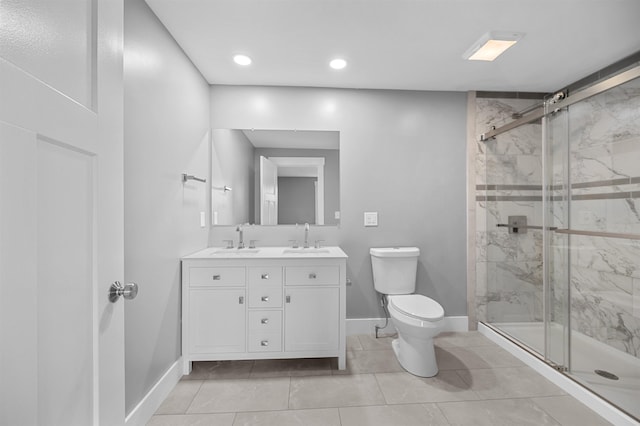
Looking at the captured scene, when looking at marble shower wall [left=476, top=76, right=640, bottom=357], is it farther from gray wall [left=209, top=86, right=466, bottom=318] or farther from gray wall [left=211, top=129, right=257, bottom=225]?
gray wall [left=211, top=129, right=257, bottom=225]

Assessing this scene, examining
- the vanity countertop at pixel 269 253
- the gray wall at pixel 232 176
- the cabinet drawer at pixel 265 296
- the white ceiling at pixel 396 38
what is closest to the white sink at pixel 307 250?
the vanity countertop at pixel 269 253

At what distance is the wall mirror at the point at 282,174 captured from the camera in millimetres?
2635

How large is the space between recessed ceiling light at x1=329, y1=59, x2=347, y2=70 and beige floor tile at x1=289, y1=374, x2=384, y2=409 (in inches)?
92.7

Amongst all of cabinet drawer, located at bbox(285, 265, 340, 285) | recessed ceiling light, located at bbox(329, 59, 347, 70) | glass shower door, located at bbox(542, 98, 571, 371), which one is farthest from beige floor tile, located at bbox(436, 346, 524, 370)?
recessed ceiling light, located at bbox(329, 59, 347, 70)

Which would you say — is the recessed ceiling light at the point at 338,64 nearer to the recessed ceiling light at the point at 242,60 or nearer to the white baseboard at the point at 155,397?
the recessed ceiling light at the point at 242,60

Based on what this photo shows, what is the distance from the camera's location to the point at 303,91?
267 cm

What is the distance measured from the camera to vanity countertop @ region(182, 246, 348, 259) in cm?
208

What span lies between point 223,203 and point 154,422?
161 centimetres

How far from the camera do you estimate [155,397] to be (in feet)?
5.54

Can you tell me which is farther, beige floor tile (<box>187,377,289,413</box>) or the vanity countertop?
the vanity countertop

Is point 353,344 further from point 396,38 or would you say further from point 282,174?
point 396,38

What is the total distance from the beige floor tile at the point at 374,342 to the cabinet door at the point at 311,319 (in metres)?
0.50

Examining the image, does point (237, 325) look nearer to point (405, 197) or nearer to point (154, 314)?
point (154, 314)

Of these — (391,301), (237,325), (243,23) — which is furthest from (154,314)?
(243,23)
